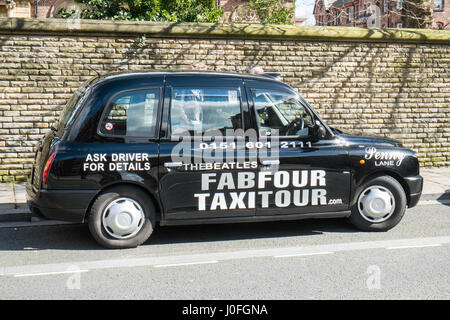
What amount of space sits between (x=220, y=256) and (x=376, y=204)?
207 centimetres

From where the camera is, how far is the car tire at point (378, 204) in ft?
20.3

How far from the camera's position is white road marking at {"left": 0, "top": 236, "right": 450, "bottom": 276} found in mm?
4945

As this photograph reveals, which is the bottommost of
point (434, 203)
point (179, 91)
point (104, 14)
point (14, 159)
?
point (434, 203)

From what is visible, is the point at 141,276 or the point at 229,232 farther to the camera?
the point at 229,232

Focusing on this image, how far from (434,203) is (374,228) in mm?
2301

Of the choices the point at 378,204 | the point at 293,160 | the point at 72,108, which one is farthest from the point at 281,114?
the point at 72,108

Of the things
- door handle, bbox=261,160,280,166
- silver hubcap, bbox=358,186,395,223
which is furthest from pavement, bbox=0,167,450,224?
door handle, bbox=261,160,280,166

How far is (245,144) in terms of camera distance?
5.71 metres

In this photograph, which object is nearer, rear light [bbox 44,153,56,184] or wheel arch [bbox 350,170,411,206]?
rear light [bbox 44,153,56,184]

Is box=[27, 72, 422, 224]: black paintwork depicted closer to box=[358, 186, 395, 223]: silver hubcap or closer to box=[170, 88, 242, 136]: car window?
box=[170, 88, 242, 136]: car window

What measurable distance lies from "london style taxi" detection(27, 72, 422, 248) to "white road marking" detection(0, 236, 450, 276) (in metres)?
0.41
